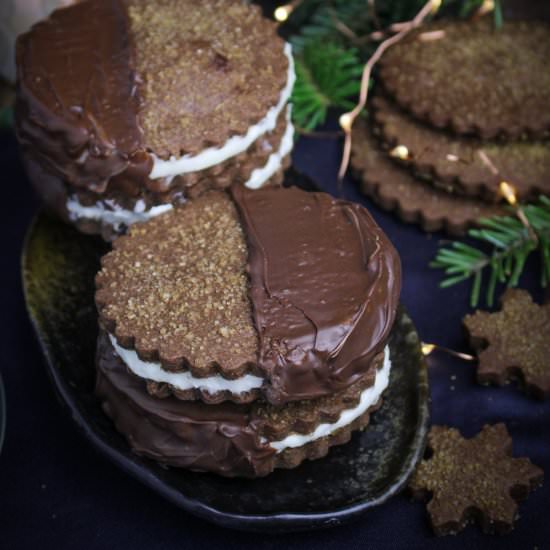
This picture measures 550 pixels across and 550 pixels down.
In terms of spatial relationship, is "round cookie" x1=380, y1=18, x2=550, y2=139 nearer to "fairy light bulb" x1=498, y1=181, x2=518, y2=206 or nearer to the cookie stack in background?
the cookie stack in background

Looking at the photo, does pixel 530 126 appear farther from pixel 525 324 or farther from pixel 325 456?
pixel 325 456

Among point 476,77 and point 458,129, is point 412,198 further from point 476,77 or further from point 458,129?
point 476,77

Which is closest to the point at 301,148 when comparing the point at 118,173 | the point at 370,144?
the point at 370,144

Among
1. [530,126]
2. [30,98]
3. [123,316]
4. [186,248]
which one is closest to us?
[123,316]

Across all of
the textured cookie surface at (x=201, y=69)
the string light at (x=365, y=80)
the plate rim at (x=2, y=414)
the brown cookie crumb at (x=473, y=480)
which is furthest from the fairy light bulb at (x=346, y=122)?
the plate rim at (x=2, y=414)

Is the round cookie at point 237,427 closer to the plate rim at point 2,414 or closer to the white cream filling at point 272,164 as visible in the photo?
the plate rim at point 2,414

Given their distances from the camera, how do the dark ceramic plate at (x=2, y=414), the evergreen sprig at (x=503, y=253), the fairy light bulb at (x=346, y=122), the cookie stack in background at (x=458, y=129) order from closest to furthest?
the dark ceramic plate at (x=2, y=414), the evergreen sprig at (x=503, y=253), the cookie stack in background at (x=458, y=129), the fairy light bulb at (x=346, y=122)

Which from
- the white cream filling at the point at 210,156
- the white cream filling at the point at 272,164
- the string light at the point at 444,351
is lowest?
the string light at the point at 444,351

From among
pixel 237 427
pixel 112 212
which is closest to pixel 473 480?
pixel 237 427
